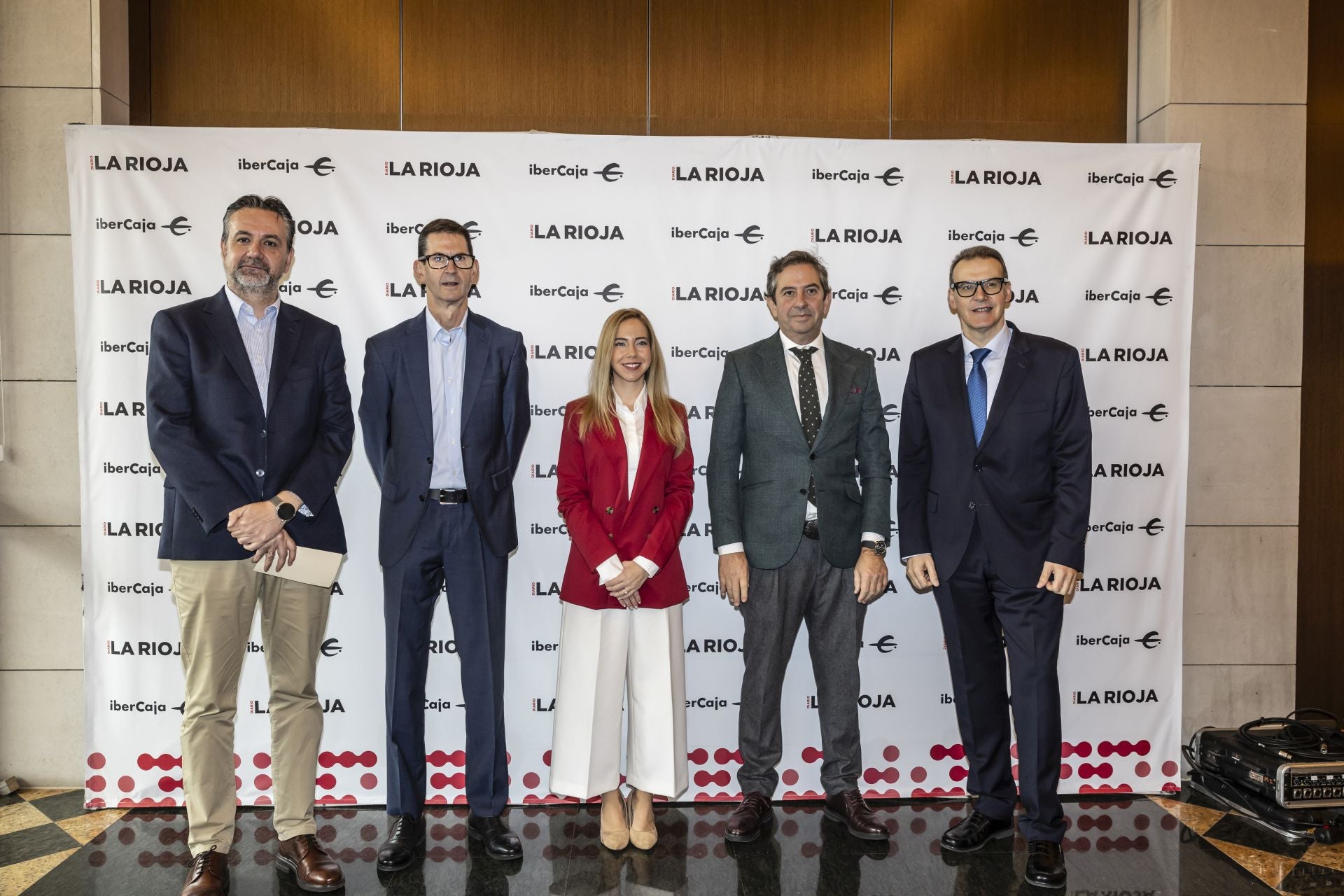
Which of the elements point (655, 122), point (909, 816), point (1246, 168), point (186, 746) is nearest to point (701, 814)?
point (909, 816)

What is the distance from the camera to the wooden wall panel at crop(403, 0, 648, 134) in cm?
405

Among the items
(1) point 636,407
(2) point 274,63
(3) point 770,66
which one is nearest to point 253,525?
(1) point 636,407

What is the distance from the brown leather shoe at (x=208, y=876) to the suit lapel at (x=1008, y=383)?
2924 millimetres

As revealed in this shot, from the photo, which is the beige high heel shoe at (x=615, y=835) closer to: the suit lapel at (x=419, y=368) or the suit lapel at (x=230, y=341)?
the suit lapel at (x=419, y=368)

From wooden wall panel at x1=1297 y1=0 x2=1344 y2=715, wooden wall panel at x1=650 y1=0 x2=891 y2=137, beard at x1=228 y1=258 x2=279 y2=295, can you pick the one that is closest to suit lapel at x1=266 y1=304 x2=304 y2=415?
beard at x1=228 y1=258 x2=279 y2=295

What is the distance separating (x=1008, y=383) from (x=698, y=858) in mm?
2013

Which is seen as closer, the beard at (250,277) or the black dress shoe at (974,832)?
the beard at (250,277)

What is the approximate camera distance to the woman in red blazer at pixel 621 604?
307 centimetres

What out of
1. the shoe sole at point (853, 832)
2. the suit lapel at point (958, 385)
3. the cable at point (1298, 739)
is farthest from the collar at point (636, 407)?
the cable at point (1298, 739)

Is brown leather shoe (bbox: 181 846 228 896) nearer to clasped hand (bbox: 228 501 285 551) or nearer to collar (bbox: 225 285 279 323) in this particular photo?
clasped hand (bbox: 228 501 285 551)

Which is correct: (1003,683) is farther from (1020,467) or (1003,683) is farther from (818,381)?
(818,381)

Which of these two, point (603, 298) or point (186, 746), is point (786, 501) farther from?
point (186, 746)

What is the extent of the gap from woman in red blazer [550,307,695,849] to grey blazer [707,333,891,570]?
22 cm

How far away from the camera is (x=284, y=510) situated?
9.21ft
